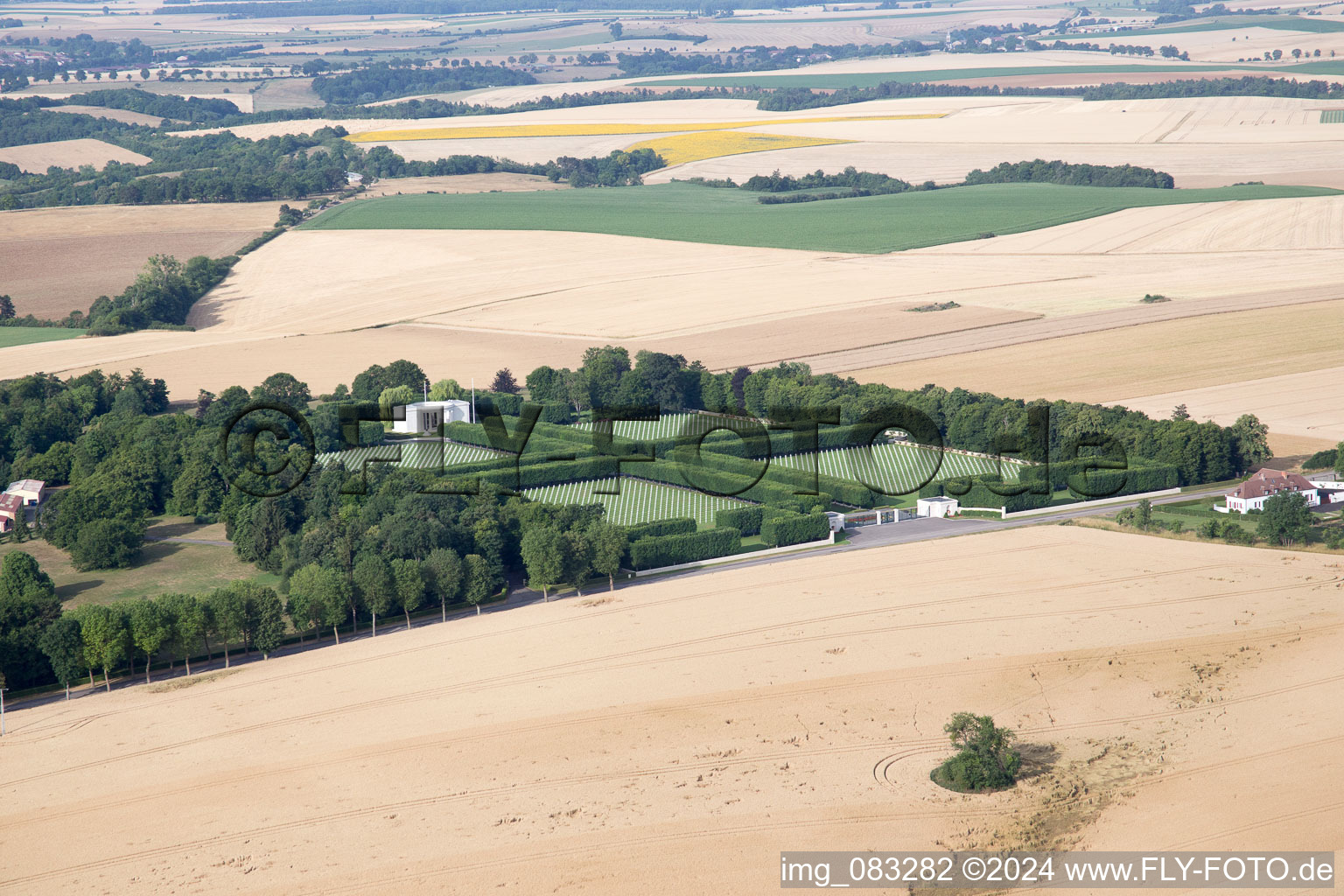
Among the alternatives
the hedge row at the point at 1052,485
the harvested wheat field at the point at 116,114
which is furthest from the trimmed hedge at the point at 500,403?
the harvested wheat field at the point at 116,114

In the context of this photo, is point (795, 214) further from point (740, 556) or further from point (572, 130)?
point (740, 556)

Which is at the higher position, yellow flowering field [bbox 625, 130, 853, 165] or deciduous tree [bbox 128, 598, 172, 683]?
yellow flowering field [bbox 625, 130, 853, 165]

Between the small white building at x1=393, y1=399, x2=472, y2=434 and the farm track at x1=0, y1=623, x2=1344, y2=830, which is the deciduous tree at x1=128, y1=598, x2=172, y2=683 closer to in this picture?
the farm track at x1=0, y1=623, x2=1344, y2=830

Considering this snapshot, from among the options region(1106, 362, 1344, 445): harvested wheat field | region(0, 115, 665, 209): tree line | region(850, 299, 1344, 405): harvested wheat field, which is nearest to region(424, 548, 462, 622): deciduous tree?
region(850, 299, 1344, 405): harvested wheat field

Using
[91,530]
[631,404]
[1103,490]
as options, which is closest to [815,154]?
[631,404]

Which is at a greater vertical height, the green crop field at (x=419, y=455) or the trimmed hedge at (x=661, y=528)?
the green crop field at (x=419, y=455)

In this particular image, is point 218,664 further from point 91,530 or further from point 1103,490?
point 1103,490

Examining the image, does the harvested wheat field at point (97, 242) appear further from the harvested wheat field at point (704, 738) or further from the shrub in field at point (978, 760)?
the shrub in field at point (978, 760)
